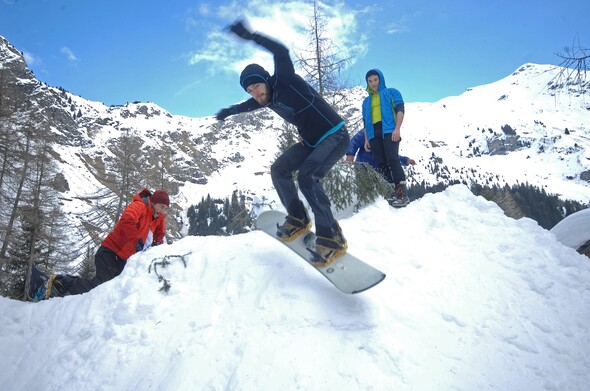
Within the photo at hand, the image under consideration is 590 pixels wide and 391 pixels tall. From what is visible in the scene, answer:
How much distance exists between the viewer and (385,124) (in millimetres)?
6586

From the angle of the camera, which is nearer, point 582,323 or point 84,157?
point 582,323

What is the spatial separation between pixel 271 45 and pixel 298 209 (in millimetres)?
2118

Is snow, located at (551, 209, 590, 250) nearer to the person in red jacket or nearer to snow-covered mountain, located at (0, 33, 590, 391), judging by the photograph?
snow-covered mountain, located at (0, 33, 590, 391)

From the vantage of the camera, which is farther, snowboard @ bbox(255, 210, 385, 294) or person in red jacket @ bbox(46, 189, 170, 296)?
person in red jacket @ bbox(46, 189, 170, 296)

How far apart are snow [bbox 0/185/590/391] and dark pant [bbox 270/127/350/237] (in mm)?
696

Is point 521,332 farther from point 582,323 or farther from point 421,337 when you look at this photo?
point 421,337

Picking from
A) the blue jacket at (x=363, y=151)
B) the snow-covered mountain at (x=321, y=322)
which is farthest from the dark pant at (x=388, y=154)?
the snow-covered mountain at (x=321, y=322)

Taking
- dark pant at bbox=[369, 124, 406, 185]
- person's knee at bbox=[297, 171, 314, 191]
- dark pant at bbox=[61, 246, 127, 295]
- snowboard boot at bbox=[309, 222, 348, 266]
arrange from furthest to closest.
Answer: dark pant at bbox=[369, 124, 406, 185] → dark pant at bbox=[61, 246, 127, 295] → person's knee at bbox=[297, 171, 314, 191] → snowboard boot at bbox=[309, 222, 348, 266]

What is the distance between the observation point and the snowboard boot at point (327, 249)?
155 inches

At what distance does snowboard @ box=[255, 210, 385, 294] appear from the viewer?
11.5ft

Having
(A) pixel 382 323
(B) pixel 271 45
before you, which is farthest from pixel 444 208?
(B) pixel 271 45

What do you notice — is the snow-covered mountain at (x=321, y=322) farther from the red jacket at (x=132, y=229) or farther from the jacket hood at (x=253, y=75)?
the jacket hood at (x=253, y=75)

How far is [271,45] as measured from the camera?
12.4 feet

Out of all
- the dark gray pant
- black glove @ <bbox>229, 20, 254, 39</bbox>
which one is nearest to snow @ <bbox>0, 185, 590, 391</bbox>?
the dark gray pant
